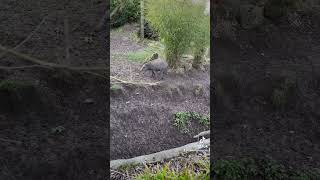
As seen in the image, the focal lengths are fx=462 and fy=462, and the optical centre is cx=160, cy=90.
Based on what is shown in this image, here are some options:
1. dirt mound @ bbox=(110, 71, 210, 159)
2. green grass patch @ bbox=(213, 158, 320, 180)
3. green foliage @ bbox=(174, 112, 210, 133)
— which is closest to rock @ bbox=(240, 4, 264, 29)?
dirt mound @ bbox=(110, 71, 210, 159)

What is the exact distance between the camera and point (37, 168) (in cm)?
261

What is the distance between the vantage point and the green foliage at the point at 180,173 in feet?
9.37

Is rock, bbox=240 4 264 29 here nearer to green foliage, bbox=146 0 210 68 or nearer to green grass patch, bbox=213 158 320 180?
green foliage, bbox=146 0 210 68

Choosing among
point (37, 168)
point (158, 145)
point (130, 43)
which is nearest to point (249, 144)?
point (158, 145)

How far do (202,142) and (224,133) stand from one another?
434mm

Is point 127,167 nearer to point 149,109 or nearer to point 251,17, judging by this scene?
point 149,109

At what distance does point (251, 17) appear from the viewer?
372 cm

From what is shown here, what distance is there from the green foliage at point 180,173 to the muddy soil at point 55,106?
33 centimetres

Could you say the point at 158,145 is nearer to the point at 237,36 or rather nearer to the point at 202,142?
the point at 202,142

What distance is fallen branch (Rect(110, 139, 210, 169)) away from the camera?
3127 millimetres

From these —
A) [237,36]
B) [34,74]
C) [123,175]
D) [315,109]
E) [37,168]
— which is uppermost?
[237,36]

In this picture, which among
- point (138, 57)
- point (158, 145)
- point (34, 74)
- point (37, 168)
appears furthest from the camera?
point (138, 57)

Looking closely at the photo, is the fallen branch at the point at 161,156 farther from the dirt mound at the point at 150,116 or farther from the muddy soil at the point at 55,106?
the muddy soil at the point at 55,106

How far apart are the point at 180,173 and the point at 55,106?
90 centimetres
